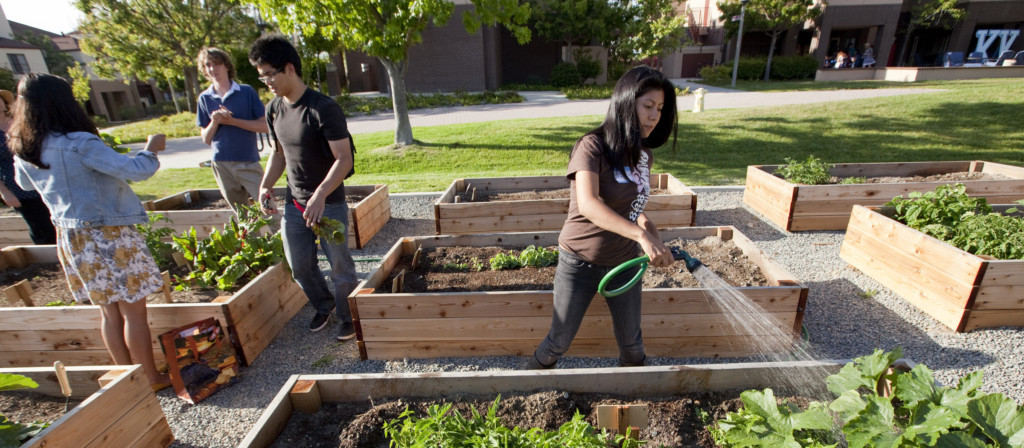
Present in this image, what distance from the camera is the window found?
115 ft

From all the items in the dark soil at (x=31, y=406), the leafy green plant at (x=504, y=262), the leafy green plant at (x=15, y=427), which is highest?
the leafy green plant at (x=15, y=427)

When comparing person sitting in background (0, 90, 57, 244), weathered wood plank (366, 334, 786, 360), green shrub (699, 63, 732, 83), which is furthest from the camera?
green shrub (699, 63, 732, 83)

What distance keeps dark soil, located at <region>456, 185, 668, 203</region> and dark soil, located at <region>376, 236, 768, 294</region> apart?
1891mm

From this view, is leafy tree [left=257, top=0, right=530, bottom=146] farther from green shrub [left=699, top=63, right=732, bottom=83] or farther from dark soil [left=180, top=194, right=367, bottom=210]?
green shrub [left=699, top=63, right=732, bottom=83]

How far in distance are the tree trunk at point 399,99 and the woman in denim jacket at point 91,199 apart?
7321 mm

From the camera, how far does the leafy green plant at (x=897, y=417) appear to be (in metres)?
1.38

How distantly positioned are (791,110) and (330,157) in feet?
43.2

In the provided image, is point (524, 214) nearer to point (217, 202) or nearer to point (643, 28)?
point (217, 202)

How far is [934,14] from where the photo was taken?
25.7 metres

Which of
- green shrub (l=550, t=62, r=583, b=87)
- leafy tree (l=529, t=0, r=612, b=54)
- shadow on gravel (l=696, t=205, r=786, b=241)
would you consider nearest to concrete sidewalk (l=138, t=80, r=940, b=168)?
green shrub (l=550, t=62, r=583, b=87)

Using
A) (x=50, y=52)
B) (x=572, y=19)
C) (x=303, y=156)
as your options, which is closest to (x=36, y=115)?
(x=303, y=156)

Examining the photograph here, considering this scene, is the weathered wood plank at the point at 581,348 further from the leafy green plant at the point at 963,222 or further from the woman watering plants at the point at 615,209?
the leafy green plant at the point at 963,222

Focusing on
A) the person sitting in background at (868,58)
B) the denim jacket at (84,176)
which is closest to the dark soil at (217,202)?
the denim jacket at (84,176)

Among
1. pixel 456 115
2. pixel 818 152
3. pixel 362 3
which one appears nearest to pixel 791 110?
pixel 818 152
